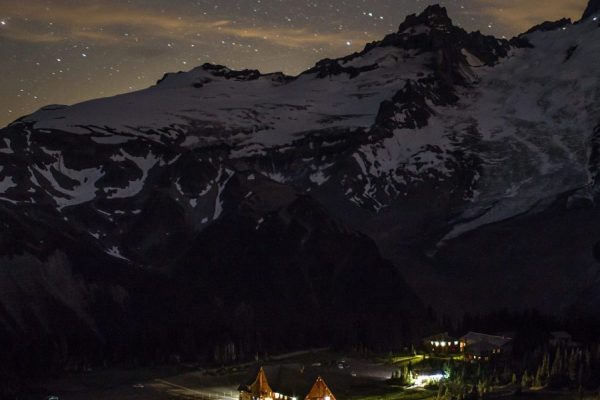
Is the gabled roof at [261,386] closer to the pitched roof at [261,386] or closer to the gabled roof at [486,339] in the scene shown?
the pitched roof at [261,386]

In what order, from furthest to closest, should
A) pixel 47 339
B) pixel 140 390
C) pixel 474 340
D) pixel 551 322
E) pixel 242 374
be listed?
pixel 551 322 → pixel 47 339 → pixel 474 340 → pixel 242 374 → pixel 140 390

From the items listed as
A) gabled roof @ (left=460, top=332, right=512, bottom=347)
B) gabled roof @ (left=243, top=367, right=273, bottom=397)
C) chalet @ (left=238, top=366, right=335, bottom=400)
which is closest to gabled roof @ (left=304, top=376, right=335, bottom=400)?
chalet @ (left=238, top=366, right=335, bottom=400)

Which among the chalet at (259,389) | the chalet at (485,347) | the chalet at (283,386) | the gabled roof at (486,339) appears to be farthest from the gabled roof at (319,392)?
the gabled roof at (486,339)

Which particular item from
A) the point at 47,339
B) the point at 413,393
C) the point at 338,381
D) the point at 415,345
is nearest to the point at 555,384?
the point at 413,393

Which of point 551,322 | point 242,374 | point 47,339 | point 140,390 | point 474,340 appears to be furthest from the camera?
point 551,322

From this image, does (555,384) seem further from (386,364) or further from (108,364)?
(108,364)

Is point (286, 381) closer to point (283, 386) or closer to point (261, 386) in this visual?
point (283, 386)

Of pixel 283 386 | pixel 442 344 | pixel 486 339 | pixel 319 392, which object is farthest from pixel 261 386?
pixel 442 344
